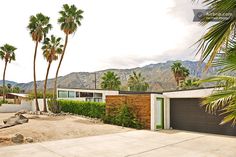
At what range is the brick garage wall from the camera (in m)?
14.3

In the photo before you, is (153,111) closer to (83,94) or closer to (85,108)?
(85,108)

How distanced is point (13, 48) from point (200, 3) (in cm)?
3993

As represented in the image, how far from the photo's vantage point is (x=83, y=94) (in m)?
29.2

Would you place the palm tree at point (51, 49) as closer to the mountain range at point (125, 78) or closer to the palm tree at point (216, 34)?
the palm tree at point (216, 34)

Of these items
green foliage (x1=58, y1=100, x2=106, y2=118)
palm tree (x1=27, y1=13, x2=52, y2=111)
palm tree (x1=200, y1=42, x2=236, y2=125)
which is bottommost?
green foliage (x1=58, y1=100, x2=106, y2=118)

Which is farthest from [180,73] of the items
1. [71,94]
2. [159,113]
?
[159,113]

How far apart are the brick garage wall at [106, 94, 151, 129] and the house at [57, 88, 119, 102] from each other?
9.80m

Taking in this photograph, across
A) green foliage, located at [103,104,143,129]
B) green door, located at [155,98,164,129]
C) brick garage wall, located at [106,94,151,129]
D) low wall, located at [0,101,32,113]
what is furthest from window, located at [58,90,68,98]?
green door, located at [155,98,164,129]

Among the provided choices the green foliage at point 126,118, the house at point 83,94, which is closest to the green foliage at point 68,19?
the house at point 83,94

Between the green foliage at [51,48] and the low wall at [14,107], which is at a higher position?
the green foliage at [51,48]

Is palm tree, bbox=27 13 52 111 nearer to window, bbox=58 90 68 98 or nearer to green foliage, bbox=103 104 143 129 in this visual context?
window, bbox=58 90 68 98

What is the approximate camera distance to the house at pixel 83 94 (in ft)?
89.6

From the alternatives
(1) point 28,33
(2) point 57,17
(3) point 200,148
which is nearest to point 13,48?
(1) point 28,33

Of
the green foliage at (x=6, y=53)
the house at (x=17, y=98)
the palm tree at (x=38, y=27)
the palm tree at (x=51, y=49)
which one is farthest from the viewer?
the green foliage at (x=6, y=53)
